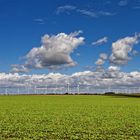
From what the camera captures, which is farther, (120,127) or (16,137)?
(120,127)

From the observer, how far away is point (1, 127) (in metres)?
28.7

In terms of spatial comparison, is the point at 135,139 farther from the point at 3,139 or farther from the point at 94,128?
the point at 3,139

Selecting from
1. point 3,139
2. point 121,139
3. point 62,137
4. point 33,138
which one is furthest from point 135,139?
point 3,139

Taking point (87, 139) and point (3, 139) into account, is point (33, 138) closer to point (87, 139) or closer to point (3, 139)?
point (3, 139)

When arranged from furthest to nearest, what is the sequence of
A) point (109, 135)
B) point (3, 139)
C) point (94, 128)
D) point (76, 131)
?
point (94, 128) → point (76, 131) → point (109, 135) → point (3, 139)

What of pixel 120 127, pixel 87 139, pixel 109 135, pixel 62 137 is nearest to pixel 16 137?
pixel 62 137

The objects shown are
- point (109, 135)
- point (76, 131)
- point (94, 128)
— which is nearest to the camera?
point (109, 135)

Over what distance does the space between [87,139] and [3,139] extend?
5120 millimetres

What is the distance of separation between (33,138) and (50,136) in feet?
4.89

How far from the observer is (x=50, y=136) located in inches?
947

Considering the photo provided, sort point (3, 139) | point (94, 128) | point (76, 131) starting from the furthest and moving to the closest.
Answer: point (94, 128) → point (76, 131) → point (3, 139)

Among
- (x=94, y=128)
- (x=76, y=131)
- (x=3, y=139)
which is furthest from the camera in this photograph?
(x=94, y=128)

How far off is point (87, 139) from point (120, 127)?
6973mm

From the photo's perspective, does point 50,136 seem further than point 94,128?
No
